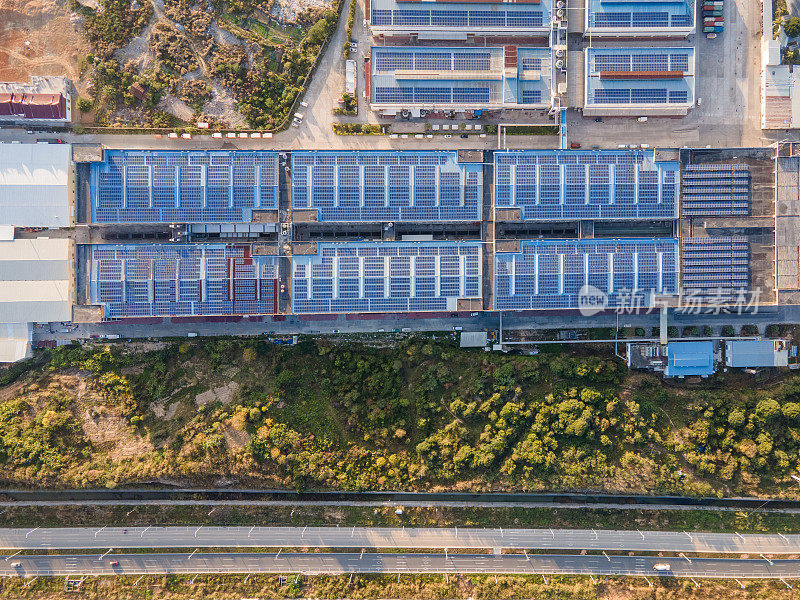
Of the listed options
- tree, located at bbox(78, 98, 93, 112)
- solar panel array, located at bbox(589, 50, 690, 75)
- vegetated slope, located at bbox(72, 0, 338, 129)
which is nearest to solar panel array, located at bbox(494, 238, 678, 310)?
solar panel array, located at bbox(589, 50, 690, 75)

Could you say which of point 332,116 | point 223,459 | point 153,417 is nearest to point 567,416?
point 223,459

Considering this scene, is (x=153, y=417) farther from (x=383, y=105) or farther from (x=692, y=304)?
(x=692, y=304)

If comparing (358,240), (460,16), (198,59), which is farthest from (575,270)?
(198,59)

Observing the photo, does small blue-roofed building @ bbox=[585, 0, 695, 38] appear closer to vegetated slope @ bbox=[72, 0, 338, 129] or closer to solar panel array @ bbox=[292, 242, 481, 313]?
solar panel array @ bbox=[292, 242, 481, 313]

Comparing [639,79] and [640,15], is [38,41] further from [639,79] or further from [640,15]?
[639,79]

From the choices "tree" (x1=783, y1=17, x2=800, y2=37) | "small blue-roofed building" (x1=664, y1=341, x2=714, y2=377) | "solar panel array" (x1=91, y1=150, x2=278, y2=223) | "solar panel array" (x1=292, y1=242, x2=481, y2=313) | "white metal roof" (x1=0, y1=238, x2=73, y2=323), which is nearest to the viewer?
"solar panel array" (x1=91, y1=150, x2=278, y2=223)

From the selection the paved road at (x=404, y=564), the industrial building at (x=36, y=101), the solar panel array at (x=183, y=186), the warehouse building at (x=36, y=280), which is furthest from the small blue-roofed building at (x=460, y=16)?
the paved road at (x=404, y=564)

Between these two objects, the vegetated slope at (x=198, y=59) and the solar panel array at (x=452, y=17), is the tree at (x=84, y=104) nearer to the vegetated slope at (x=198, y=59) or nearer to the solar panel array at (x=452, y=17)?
the vegetated slope at (x=198, y=59)

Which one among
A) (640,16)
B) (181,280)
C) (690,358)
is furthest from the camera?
(690,358)
